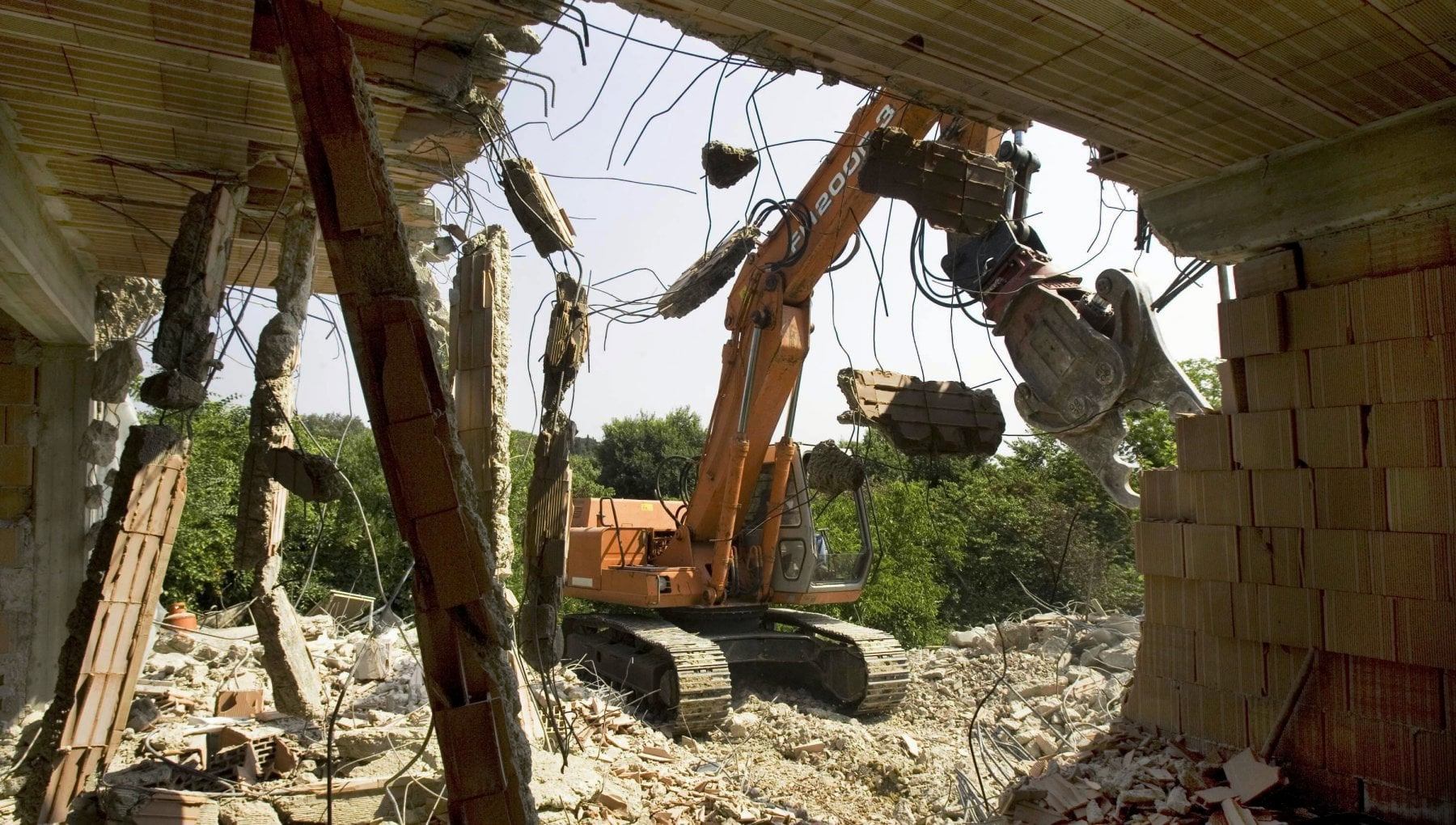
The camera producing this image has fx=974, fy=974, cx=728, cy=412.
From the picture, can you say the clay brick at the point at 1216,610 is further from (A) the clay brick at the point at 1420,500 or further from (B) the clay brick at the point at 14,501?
(B) the clay brick at the point at 14,501

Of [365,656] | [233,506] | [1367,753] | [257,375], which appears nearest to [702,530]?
[365,656]

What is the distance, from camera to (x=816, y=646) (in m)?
9.92

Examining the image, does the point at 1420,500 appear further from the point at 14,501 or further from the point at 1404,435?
the point at 14,501

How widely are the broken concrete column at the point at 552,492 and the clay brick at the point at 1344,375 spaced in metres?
3.48

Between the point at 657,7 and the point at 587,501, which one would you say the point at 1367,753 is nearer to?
the point at 657,7

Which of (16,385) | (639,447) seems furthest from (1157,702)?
(639,447)

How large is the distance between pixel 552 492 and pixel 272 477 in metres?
1.56

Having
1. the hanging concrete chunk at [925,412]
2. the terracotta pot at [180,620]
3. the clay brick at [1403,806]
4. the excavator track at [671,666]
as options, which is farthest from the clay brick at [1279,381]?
the terracotta pot at [180,620]

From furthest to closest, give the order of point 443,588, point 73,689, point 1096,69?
1. point 73,689
2. point 1096,69
3. point 443,588

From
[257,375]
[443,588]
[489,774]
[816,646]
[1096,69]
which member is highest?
[1096,69]

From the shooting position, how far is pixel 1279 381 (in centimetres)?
389

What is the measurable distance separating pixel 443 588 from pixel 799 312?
616 centimetres

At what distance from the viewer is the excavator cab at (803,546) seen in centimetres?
936

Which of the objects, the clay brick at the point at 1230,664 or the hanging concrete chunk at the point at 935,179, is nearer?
the clay brick at the point at 1230,664
